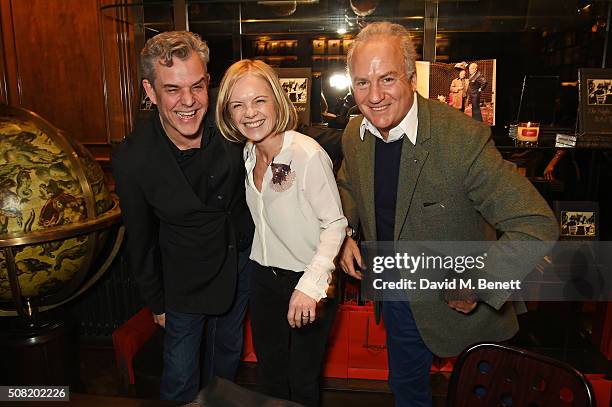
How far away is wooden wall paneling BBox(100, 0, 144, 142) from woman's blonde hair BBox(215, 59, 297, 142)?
1.50 meters

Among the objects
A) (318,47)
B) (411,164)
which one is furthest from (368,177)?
(318,47)

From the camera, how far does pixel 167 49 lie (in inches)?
53.9

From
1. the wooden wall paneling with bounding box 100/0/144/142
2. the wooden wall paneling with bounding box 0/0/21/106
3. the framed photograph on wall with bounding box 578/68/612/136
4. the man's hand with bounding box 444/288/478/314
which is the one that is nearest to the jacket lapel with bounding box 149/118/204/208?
the man's hand with bounding box 444/288/478/314

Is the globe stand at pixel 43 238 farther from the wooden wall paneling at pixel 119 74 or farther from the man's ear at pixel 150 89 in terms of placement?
the wooden wall paneling at pixel 119 74

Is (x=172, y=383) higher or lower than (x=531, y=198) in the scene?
lower

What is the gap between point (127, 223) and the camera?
5.12ft

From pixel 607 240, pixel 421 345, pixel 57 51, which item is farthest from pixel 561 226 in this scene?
pixel 57 51

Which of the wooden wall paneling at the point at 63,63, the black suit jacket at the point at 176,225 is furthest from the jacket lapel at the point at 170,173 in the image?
the wooden wall paneling at the point at 63,63

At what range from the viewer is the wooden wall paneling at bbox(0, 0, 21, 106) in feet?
11.2

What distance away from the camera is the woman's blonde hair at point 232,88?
4.39ft

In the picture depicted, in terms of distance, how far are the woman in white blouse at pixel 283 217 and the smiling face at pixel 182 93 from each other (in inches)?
3.1

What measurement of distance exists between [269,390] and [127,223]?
745 millimetres

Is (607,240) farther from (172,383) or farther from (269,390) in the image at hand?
(172,383)

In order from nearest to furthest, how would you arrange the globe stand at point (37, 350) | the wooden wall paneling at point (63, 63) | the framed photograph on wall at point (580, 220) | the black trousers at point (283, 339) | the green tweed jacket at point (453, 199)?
the green tweed jacket at point (453, 199) → the black trousers at point (283, 339) → the globe stand at point (37, 350) → the framed photograph on wall at point (580, 220) → the wooden wall paneling at point (63, 63)
